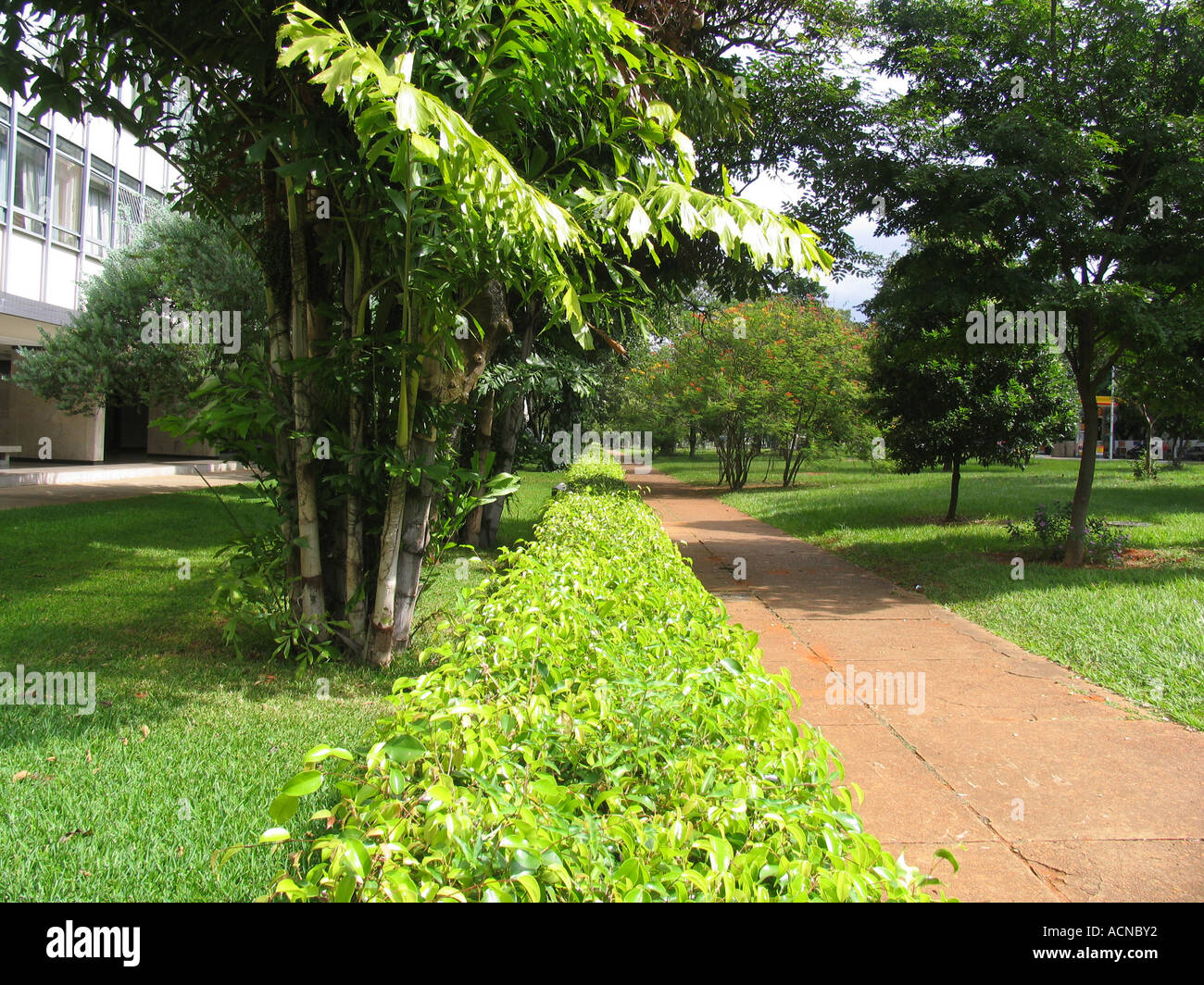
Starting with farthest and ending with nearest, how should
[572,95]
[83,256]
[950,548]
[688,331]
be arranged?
1. [688,331]
2. [83,256]
3. [950,548]
4. [572,95]

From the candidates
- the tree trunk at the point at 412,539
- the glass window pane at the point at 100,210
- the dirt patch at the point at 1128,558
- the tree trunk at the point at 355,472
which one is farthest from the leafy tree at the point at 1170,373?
the glass window pane at the point at 100,210

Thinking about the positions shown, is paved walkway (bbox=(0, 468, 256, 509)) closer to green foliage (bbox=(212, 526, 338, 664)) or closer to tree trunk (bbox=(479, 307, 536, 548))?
tree trunk (bbox=(479, 307, 536, 548))

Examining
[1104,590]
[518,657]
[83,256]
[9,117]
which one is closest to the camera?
[518,657]

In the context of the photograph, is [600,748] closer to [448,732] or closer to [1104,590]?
[448,732]

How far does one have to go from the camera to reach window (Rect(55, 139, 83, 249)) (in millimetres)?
18953

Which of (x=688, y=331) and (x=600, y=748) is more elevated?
(x=688, y=331)

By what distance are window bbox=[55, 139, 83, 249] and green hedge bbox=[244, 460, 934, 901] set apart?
68.6ft

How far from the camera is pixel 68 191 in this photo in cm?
1952

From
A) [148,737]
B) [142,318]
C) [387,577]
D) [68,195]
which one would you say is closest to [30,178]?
[68,195]

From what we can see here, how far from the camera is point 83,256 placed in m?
20.1

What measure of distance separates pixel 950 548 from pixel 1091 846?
9.09 meters

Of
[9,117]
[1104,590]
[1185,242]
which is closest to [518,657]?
→ [1104,590]

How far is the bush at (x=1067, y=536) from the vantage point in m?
10.8

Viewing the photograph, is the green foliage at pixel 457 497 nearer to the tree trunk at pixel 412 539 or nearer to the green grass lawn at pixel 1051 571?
the tree trunk at pixel 412 539
